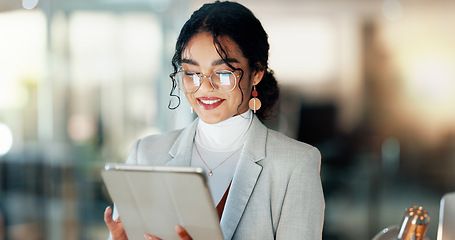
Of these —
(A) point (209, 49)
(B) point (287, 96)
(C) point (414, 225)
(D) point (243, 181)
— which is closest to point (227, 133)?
(D) point (243, 181)

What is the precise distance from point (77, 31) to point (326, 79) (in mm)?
2447

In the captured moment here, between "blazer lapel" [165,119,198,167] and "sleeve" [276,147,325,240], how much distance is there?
13.5 inches

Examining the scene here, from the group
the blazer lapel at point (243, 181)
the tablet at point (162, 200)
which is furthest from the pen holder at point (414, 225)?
the blazer lapel at point (243, 181)

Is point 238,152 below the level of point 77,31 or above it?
below

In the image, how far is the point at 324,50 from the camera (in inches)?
197

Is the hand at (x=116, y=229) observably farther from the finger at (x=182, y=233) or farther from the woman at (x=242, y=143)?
the finger at (x=182, y=233)

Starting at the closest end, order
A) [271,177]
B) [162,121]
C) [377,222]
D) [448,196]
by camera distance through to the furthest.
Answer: [448,196], [271,177], [162,121], [377,222]

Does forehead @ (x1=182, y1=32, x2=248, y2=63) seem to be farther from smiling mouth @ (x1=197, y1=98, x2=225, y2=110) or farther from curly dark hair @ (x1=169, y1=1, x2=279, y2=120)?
smiling mouth @ (x1=197, y1=98, x2=225, y2=110)

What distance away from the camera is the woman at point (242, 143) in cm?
150

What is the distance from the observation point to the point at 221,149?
167 cm

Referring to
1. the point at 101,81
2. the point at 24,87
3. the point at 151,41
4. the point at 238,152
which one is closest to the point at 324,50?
the point at 151,41

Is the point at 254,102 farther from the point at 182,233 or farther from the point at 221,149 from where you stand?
the point at 182,233

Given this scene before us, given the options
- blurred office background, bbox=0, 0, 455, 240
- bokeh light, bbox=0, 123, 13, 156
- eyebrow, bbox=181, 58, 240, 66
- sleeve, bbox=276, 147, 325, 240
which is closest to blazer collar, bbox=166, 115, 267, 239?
sleeve, bbox=276, 147, 325, 240

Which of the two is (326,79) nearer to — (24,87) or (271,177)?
(24,87)
